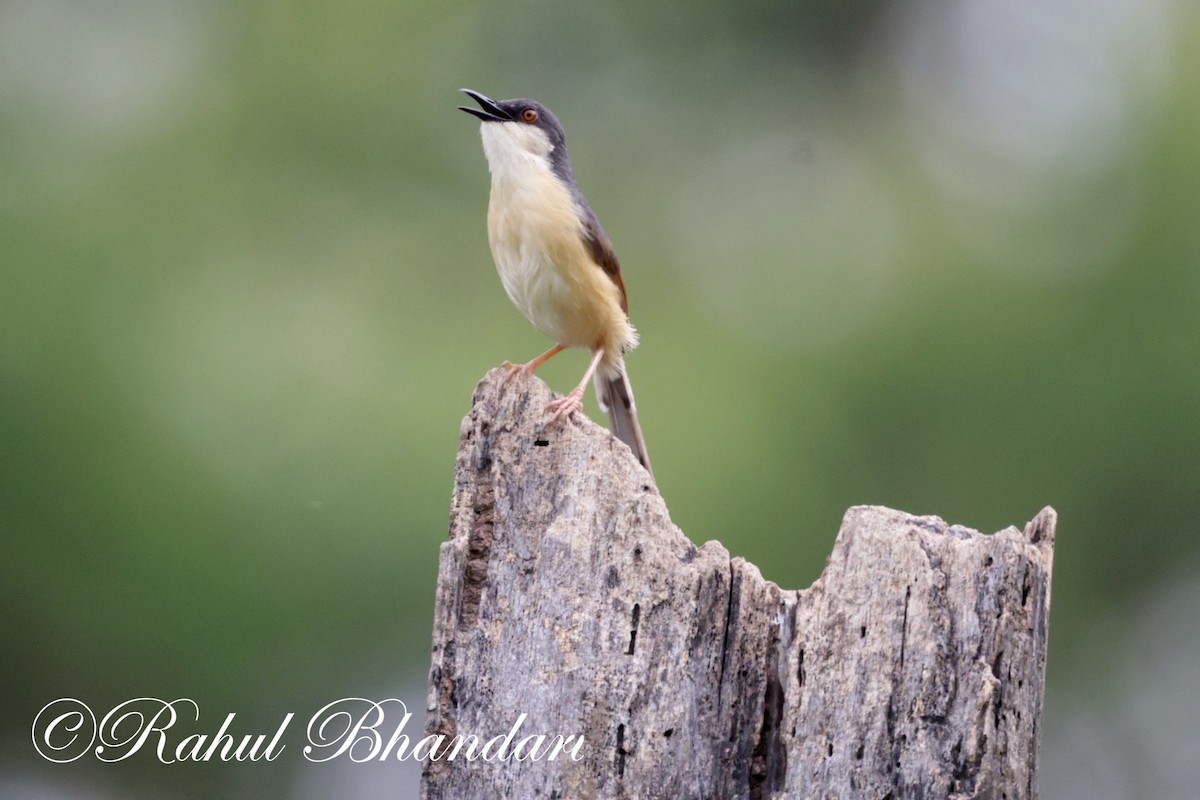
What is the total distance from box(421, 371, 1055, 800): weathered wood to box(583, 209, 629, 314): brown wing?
222 cm

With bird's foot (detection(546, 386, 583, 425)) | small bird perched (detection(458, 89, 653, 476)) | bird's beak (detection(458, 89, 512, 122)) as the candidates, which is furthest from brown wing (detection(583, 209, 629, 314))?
bird's foot (detection(546, 386, 583, 425))

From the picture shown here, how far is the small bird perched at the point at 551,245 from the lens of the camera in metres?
6.42

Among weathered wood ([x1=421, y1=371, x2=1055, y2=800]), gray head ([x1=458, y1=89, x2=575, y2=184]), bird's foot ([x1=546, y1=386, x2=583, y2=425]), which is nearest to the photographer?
weathered wood ([x1=421, y1=371, x2=1055, y2=800])

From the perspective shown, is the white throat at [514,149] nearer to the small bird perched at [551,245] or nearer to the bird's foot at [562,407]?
the small bird perched at [551,245]

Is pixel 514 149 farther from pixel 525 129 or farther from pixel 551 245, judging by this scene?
pixel 551 245

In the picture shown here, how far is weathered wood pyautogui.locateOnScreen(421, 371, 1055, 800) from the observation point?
386 cm

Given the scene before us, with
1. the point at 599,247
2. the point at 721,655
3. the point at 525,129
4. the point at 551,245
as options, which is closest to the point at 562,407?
the point at 721,655

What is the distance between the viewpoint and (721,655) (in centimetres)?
417

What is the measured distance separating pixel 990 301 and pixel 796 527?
224 centimetres

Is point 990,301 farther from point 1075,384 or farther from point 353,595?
point 353,595

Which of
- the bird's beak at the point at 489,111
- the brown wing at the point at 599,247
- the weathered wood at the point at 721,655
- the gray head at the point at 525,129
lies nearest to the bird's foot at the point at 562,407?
the weathered wood at the point at 721,655

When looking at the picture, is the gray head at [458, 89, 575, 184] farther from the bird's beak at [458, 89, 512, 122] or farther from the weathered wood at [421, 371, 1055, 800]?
the weathered wood at [421, 371, 1055, 800]

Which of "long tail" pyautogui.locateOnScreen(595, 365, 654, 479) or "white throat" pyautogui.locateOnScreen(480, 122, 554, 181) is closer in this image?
"white throat" pyautogui.locateOnScreen(480, 122, 554, 181)

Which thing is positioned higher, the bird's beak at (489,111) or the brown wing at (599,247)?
the bird's beak at (489,111)
